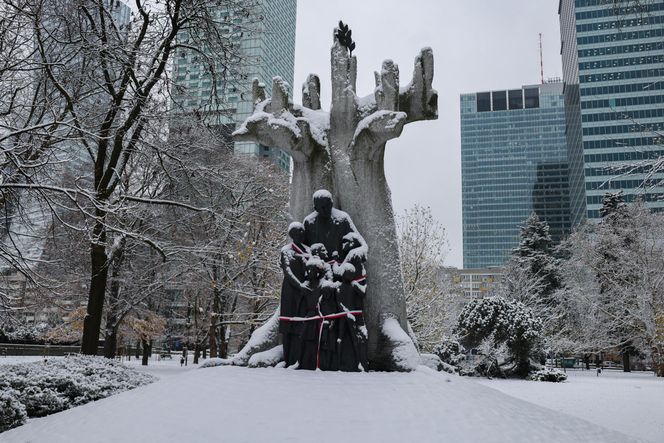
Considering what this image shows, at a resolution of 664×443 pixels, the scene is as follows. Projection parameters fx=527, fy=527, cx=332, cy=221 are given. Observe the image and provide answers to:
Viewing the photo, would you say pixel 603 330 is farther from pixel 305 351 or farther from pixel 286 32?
pixel 305 351

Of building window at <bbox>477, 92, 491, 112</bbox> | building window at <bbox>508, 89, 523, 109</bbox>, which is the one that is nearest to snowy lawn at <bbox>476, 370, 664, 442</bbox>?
building window at <bbox>477, 92, 491, 112</bbox>

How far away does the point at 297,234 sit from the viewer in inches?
288

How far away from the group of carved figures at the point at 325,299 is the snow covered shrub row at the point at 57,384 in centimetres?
408

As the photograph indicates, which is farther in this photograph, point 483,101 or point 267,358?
point 483,101

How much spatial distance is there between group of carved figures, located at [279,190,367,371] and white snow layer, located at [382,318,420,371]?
0.49m

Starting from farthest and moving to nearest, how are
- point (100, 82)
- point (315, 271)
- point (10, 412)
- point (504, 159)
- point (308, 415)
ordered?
point (504, 159) < point (100, 82) < point (10, 412) < point (315, 271) < point (308, 415)

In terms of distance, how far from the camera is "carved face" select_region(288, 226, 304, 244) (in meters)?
7.28

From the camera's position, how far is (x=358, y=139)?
795cm

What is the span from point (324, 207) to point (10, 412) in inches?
209

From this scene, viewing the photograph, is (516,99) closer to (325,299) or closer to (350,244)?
(350,244)

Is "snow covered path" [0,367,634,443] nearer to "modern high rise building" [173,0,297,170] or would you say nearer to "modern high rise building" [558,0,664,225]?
"modern high rise building" [173,0,297,170]

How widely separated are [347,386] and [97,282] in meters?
8.99

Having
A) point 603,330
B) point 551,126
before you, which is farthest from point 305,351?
point 551,126

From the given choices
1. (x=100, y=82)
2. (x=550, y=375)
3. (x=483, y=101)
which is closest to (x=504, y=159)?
(x=483, y=101)
